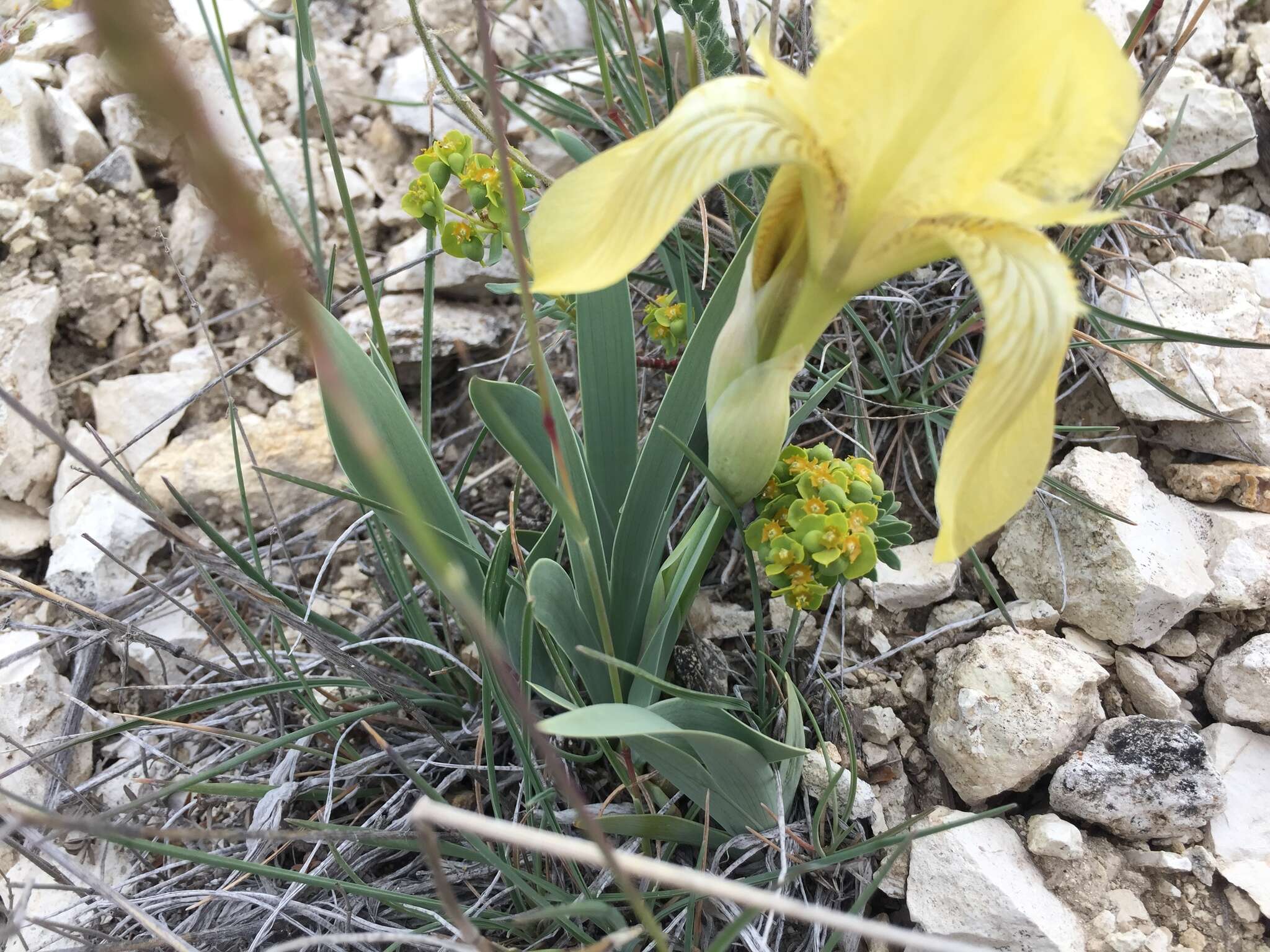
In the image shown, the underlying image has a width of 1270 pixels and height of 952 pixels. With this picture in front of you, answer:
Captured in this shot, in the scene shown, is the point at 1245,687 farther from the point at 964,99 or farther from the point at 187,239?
the point at 187,239

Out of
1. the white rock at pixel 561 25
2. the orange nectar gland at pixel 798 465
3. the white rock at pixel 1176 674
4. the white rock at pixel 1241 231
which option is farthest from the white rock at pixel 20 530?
the white rock at pixel 1241 231

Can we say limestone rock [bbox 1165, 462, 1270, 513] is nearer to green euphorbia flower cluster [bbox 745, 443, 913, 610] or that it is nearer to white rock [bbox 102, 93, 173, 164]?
green euphorbia flower cluster [bbox 745, 443, 913, 610]

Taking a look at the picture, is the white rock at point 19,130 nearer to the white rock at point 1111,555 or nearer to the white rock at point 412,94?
the white rock at point 412,94

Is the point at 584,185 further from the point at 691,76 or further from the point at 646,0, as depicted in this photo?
the point at 646,0

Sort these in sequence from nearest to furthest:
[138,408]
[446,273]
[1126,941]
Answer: [1126,941] → [138,408] → [446,273]

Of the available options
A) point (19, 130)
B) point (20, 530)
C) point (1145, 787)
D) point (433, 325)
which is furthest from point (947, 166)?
point (19, 130)

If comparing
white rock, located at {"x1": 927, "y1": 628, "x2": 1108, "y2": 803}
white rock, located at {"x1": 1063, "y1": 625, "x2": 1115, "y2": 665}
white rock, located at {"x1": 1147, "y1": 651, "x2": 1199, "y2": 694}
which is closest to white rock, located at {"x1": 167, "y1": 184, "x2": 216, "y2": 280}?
white rock, located at {"x1": 927, "y1": 628, "x2": 1108, "y2": 803}

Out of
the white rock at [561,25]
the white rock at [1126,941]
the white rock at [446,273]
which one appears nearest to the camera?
the white rock at [1126,941]
